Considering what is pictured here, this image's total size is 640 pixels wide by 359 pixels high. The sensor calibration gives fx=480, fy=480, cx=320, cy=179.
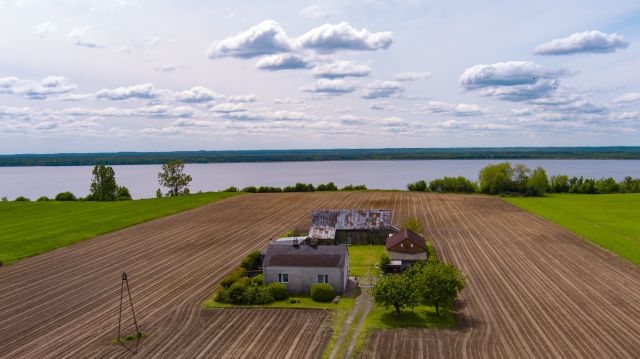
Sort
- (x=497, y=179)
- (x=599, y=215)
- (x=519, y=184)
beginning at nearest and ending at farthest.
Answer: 1. (x=599, y=215)
2. (x=497, y=179)
3. (x=519, y=184)

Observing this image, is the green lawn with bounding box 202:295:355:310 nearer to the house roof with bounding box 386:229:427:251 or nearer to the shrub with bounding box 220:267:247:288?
the shrub with bounding box 220:267:247:288

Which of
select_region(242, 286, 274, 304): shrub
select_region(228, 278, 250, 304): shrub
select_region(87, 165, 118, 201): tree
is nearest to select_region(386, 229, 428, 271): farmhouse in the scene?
select_region(242, 286, 274, 304): shrub

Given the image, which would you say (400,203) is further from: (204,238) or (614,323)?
(614,323)

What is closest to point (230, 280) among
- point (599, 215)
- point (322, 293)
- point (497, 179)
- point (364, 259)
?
point (322, 293)

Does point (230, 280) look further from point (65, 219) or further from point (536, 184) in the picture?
point (536, 184)

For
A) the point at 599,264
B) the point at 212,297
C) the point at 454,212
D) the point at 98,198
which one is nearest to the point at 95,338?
the point at 212,297

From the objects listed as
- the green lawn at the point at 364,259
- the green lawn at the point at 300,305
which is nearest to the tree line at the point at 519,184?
the green lawn at the point at 364,259
